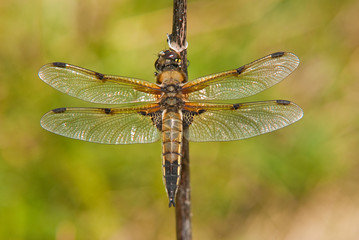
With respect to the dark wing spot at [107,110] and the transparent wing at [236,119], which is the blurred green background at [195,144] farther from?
the transparent wing at [236,119]

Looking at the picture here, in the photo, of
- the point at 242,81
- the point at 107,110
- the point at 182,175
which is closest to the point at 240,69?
the point at 242,81

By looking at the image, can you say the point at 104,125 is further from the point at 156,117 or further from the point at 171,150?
the point at 171,150

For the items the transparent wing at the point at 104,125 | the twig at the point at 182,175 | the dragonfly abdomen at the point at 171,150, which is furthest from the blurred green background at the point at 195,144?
the twig at the point at 182,175

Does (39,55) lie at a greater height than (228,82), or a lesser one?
greater

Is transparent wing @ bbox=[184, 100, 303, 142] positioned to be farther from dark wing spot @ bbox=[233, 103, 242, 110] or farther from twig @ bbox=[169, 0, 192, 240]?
twig @ bbox=[169, 0, 192, 240]

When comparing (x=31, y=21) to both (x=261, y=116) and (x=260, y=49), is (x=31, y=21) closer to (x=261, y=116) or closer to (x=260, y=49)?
(x=260, y=49)

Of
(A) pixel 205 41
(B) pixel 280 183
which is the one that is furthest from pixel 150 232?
(A) pixel 205 41
